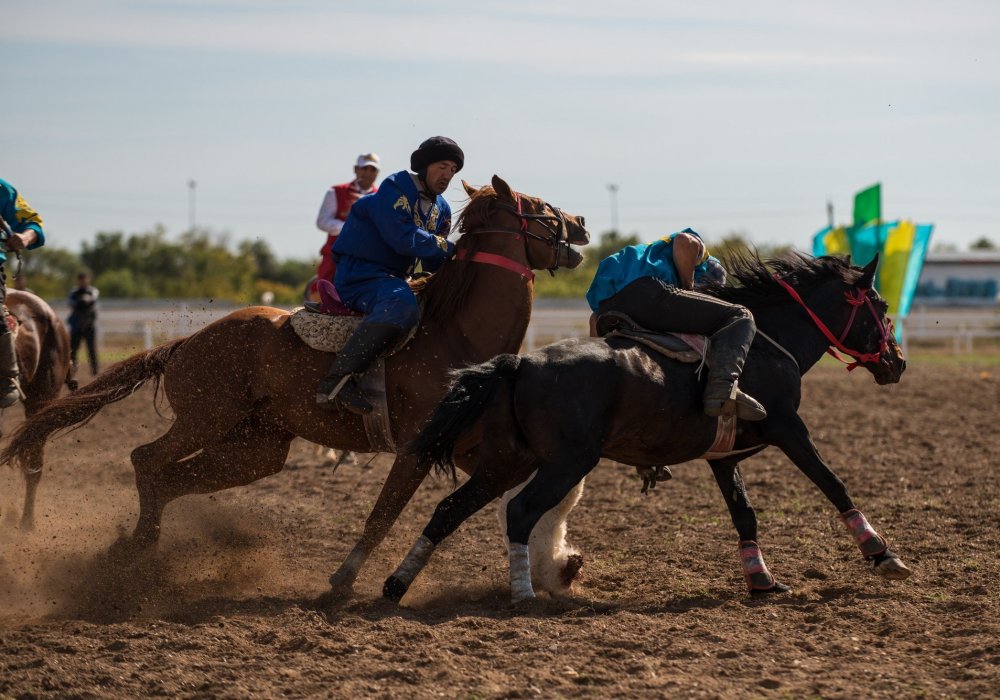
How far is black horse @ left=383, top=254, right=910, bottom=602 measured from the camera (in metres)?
5.27

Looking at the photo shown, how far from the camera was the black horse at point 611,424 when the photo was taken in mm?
5266

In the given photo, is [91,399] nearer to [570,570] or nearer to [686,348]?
[570,570]

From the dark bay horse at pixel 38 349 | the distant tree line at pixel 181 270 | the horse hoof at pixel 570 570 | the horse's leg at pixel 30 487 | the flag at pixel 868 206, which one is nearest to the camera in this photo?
the horse hoof at pixel 570 570

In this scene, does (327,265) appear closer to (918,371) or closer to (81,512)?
(81,512)

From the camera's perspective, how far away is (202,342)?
634 cm

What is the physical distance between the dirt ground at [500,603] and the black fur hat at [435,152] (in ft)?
7.62

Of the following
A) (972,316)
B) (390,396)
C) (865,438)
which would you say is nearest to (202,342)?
(390,396)

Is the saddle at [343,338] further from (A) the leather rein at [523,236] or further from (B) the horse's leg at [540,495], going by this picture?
(B) the horse's leg at [540,495]

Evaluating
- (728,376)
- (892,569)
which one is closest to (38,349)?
(728,376)

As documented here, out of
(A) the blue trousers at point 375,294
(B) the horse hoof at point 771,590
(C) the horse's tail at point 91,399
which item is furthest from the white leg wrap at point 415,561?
(C) the horse's tail at point 91,399

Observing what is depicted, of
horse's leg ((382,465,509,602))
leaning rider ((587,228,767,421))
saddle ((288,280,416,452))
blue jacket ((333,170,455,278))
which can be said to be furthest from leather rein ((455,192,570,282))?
horse's leg ((382,465,509,602))

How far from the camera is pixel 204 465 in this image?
21.2ft

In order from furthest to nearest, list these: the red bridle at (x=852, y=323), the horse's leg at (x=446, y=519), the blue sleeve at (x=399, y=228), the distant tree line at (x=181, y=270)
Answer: the distant tree line at (x=181, y=270) → the red bridle at (x=852, y=323) → the blue sleeve at (x=399, y=228) → the horse's leg at (x=446, y=519)

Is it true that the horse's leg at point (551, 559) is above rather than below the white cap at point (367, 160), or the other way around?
below
